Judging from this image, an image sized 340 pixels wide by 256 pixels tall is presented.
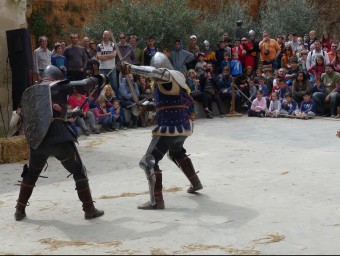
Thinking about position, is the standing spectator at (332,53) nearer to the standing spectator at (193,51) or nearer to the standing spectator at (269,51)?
the standing spectator at (269,51)

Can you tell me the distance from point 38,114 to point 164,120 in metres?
1.26

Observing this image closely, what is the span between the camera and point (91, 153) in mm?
10273

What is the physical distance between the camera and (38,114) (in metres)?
6.32

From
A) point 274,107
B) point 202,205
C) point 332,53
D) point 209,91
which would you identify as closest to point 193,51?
point 209,91

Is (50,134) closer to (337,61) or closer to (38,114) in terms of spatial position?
(38,114)

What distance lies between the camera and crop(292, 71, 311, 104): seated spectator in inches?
577

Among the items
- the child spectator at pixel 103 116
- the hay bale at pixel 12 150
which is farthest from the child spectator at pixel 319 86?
the hay bale at pixel 12 150

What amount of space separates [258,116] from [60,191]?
25.5 ft

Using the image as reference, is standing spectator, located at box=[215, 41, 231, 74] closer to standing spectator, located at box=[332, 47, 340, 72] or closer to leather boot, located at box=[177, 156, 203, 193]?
standing spectator, located at box=[332, 47, 340, 72]

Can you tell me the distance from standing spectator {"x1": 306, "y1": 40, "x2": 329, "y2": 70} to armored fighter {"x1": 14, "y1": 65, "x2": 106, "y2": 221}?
9497 mm

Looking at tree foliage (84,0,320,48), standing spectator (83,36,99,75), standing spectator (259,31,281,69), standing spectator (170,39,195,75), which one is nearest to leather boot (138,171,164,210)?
standing spectator (83,36,99,75)

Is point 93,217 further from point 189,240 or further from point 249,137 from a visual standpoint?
point 249,137

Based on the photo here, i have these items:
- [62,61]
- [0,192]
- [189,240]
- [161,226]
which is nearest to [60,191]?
[0,192]

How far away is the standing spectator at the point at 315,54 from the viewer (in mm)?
15073
